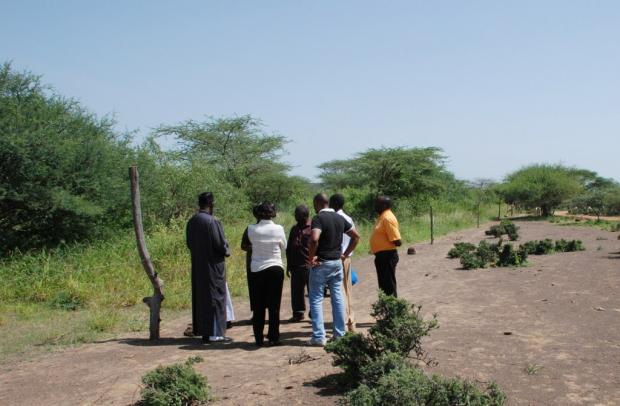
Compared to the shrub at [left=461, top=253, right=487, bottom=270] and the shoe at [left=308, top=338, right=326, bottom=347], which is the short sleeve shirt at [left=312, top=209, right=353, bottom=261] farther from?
the shrub at [left=461, top=253, right=487, bottom=270]

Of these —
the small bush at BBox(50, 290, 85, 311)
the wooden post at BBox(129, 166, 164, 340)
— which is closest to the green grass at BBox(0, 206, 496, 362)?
the small bush at BBox(50, 290, 85, 311)

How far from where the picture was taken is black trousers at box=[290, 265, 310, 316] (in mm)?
7809

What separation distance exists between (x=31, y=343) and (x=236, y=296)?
12.6ft

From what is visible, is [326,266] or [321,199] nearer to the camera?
[326,266]

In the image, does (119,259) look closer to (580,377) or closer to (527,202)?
(580,377)

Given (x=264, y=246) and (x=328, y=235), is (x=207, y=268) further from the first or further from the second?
(x=328, y=235)

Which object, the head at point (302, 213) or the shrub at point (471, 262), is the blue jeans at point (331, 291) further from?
the shrub at point (471, 262)

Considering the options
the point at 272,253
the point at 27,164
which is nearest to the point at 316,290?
the point at 272,253

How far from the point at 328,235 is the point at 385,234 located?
Answer: 976 mm

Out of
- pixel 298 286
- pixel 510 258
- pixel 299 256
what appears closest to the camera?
pixel 299 256

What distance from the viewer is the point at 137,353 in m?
6.42

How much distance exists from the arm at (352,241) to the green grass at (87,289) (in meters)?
3.08

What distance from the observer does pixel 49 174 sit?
1177cm

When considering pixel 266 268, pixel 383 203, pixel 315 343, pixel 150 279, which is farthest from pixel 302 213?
pixel 150 279
